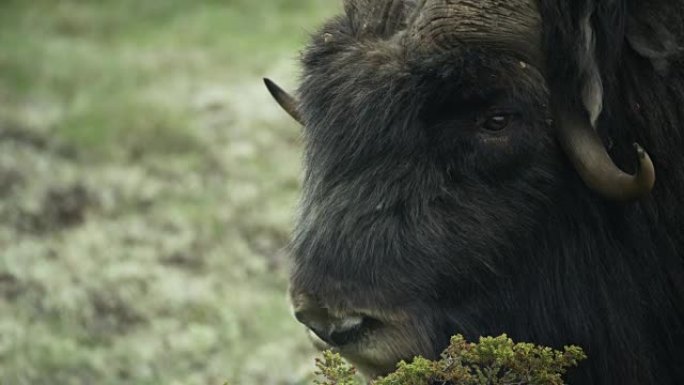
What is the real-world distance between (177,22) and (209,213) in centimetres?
682

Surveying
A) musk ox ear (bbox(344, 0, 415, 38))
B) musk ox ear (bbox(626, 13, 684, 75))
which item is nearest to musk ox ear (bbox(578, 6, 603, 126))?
musk ox ear (bbox(626, 13, 684, 75))

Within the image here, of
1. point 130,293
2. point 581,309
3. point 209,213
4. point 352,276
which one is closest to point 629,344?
point 581,309

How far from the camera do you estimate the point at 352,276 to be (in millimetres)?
3309

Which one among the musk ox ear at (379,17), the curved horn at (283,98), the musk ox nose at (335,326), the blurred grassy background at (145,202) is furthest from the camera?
the blurred grassy background at (145,202)

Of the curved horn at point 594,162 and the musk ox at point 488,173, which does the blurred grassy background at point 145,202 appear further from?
the curved horn at point 594,162

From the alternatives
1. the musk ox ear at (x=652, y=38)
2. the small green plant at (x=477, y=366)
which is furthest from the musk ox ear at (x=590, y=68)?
the small green plant at (x=477, y=366)

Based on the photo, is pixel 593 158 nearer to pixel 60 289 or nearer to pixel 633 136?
pixel 633 136

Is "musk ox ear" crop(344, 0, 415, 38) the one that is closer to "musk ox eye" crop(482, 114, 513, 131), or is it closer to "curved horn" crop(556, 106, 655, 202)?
"musk ox eye" crop(482, 114, 513, 131)

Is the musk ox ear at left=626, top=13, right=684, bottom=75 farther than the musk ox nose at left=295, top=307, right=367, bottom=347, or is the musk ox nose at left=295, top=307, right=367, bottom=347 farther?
the musk ox ear at left=626, top=13, right=684, bottom=75

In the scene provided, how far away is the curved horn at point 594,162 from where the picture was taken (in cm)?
333

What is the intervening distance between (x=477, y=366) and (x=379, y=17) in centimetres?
102

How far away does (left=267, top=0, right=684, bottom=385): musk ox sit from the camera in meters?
3.33

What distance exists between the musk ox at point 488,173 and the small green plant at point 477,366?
0.60ft

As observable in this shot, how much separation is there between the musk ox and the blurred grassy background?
0.81m
